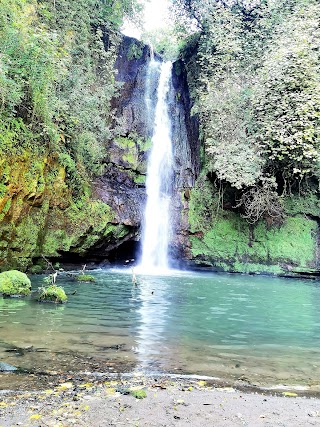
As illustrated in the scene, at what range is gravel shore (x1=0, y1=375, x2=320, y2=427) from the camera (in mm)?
2996

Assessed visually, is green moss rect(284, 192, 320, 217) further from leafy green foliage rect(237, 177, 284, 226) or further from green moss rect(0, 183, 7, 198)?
green moss rect(0, 183, 7, 198)

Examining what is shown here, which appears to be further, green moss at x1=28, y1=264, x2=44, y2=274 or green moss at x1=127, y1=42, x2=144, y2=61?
green moss at x1=127, y1=42, x2=144, y2=61

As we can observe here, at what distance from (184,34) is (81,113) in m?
9.63

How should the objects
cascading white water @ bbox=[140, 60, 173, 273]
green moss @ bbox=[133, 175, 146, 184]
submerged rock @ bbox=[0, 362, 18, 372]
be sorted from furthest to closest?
green moss @ bbox=[133, 175, 146, 184], cascading white water @ bbox=[140, 60, 173, 273], submerged rock @ bbox=[0, 362, 18, 372]

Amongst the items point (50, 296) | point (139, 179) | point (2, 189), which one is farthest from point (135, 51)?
point (50, 296)

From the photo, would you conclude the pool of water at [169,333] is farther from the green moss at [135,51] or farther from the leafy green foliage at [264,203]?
the green moss at [135,51]

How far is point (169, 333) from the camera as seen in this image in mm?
6074

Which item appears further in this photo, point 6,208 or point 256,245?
point 256,245

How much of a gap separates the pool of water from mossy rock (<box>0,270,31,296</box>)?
51cm

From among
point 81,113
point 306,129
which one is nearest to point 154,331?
point 81,113

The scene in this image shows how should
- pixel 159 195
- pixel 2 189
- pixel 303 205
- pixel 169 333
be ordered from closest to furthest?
1. pixel 169 333
2. pixel 2 189
3. pixel 303 205
4. pixel 159 195

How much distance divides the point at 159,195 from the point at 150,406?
14487 millimetres

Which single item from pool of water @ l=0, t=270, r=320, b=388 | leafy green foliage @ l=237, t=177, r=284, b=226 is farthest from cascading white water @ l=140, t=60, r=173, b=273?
pool of water @ l=0, t=270, r=320, b=388

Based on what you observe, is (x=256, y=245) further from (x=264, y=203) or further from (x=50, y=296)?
(x=50, y=296)
